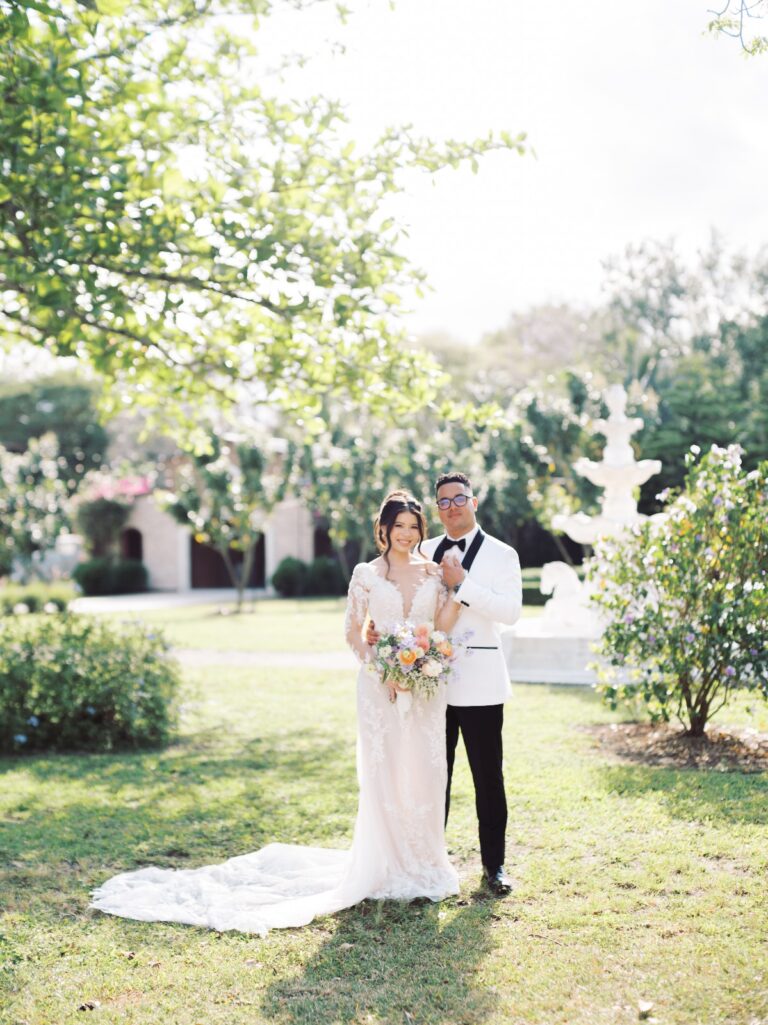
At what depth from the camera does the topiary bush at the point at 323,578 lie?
34.7 m

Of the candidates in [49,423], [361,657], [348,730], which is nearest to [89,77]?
[361,657]

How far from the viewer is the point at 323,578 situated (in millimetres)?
34781

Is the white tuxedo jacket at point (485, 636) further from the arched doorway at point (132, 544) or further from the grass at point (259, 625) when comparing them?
the arched doorway at point (132, 544)

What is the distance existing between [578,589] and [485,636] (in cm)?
877

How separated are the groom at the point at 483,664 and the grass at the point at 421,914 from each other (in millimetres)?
363


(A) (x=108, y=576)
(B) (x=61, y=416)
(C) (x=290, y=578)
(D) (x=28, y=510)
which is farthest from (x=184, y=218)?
(B) (x=61, y=416)

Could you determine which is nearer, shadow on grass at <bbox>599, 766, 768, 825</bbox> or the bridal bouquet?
the bridal bouquet

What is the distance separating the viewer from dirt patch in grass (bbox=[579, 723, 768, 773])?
767 centimetres

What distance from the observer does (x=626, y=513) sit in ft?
43.7

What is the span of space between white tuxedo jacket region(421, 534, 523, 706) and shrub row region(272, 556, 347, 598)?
2948 cm

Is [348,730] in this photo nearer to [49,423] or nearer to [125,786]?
[125,786]

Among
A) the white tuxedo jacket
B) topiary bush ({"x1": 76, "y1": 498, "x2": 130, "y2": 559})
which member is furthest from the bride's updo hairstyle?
topiary bush ({"x1": 76, "y1": 498, "x2": 130, "y2": 559})

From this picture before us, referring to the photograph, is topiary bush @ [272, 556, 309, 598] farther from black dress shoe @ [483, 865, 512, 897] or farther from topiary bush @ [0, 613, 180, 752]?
black dress shoe @ [483, 865, 512, 897]

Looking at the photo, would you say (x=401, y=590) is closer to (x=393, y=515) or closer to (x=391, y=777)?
(x=393, y=515)
